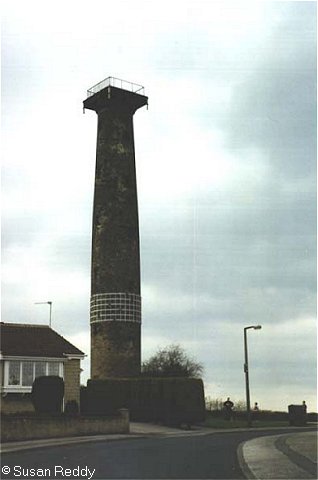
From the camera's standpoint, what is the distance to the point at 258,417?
6016cm

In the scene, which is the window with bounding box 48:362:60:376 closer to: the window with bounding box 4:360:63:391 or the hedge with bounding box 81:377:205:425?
the window with bounding box 4:360:63:391

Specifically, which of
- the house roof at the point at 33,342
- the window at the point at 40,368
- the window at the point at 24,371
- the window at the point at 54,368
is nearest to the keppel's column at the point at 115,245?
the house roof at the point at 33,342

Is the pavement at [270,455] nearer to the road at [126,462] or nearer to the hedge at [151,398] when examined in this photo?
the road at [126,462]

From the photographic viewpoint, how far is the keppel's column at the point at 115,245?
176ft

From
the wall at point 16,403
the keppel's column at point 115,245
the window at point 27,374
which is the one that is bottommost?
the wall at point 16,403

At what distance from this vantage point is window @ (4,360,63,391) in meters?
42.9

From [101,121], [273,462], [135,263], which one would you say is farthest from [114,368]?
[273,462]

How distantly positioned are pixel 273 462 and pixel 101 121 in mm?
42123

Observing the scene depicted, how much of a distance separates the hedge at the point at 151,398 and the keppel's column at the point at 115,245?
13.4ft

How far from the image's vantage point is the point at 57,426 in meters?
32.1

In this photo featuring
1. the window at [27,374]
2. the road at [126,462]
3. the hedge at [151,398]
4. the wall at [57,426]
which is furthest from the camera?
the hedge at [151,398]

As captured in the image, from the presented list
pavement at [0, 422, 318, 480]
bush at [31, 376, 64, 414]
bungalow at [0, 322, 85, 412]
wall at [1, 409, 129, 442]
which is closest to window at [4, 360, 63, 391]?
bungalow at [0, 322, 85, 412]

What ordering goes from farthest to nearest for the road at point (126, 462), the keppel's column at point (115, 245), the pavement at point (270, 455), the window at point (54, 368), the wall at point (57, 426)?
the keppel's column at point (115, 245) < the window at point (54, 368) < the wall at point (57, 426) < the pavement at point (270, 455) < the road at point (126, 462)

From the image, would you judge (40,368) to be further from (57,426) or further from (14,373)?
(57,426)
